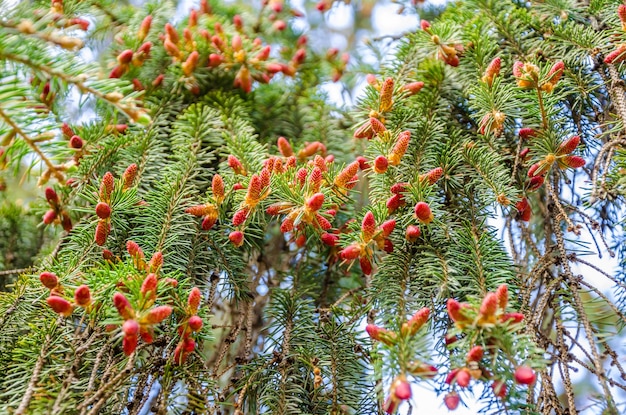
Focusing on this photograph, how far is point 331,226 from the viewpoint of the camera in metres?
0.88

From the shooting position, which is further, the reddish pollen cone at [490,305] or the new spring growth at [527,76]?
the new spring growth at [527,76]

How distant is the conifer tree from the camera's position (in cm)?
69

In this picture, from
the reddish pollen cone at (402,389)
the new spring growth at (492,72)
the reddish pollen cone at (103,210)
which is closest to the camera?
the reddish pollen cone at (402,389)

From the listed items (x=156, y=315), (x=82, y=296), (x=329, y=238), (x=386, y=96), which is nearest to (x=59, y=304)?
(x=82, y=296)

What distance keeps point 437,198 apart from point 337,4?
944mm

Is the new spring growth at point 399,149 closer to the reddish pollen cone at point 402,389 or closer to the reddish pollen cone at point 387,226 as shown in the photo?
the reddish pollen cone at point 387,226

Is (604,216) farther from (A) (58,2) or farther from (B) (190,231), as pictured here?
(A) (58,2)

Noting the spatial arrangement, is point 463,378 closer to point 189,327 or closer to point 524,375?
point 524,375

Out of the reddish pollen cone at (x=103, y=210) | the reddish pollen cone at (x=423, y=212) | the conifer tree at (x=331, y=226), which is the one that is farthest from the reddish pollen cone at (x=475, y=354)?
the reddish pollen cone at (x=103, y=210)

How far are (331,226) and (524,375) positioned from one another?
1.23 feet

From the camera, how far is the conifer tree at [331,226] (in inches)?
27.0

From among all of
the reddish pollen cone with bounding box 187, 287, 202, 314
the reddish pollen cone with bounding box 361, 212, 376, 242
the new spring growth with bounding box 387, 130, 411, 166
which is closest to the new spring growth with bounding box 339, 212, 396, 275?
the reddish pollen cone with bounding box 361, 212, 376, 242

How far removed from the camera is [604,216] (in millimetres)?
1000

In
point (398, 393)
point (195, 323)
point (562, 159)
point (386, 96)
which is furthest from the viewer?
point (386, 96)
